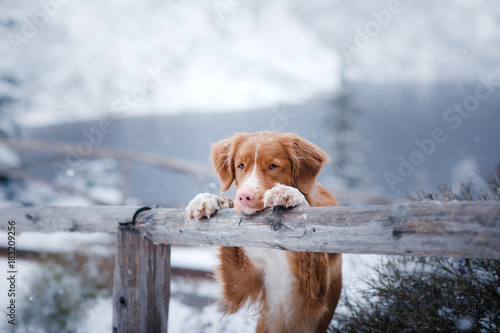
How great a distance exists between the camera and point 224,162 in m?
2.83

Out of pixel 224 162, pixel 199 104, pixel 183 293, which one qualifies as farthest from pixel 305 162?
pixel 199 104

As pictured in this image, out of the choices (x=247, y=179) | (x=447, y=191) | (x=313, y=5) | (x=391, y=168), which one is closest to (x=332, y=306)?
(x=247, y=179)

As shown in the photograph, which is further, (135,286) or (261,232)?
(135,286)

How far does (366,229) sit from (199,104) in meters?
14.9

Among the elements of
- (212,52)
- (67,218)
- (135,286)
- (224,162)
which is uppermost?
(212,52)

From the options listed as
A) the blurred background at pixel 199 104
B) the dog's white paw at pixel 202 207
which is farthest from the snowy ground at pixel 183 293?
the dog's white paw at pixel 202 207

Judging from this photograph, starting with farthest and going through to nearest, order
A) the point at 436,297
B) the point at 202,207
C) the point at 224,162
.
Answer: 1. the point at 224,162
2. the point at 436,297
3. the point at 202,207

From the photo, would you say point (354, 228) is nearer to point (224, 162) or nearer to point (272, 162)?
point (272, 162)

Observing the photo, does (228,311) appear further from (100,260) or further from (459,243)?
(100,260)

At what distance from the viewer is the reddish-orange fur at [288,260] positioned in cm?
235

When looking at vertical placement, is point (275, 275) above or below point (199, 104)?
below

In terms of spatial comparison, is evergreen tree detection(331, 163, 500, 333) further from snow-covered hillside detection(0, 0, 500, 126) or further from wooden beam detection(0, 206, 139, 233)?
snow-covered hillside detection(0, 0, 500, 126)

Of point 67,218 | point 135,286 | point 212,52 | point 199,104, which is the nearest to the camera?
point 135,286

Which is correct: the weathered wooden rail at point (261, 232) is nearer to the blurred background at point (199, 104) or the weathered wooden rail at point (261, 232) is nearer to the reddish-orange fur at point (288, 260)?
the reddish-orange fur at point (288, 260)
